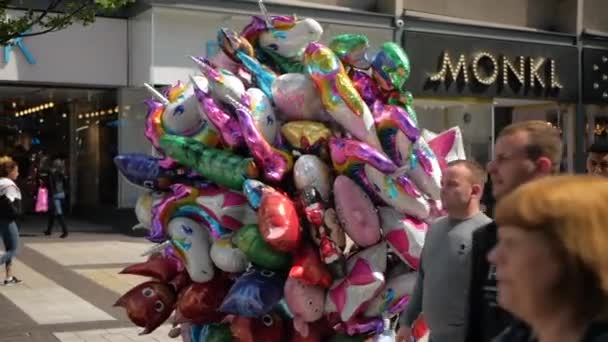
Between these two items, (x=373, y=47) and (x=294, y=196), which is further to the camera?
(x=373, y=47)

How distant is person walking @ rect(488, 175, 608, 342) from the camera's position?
1.64m

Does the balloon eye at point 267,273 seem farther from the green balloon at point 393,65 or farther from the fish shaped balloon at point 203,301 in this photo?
the green balloon at point 393,65

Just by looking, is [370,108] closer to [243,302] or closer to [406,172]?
Answer: [406,172]

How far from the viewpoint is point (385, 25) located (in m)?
19.8

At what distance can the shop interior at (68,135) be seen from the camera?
19.4m

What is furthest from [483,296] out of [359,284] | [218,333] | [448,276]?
[218,333]

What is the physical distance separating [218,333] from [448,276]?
1778 millimetres

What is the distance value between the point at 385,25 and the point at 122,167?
15242 mm

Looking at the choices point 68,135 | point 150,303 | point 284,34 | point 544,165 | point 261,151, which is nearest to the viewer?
point 544,165

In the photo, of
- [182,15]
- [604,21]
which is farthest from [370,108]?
[604,21]

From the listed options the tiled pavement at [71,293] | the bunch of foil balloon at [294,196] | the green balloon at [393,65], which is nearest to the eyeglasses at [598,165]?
the bunch of foil balloon at [294,196]

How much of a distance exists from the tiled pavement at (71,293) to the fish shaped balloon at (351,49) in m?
3.98

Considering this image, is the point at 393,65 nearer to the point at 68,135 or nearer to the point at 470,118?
the point at 470,118

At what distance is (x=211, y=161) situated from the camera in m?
4.65
